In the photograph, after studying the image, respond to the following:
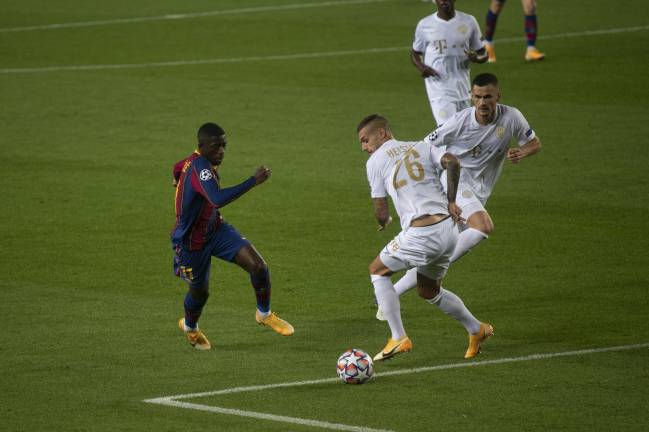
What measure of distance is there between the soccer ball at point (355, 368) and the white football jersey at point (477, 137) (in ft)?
9.15

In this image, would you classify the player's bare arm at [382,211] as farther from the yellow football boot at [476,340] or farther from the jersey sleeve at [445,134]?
the jersey sleeve at [445,134]

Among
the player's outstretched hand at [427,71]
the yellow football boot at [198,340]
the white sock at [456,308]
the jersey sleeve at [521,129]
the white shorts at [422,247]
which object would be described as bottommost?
the yellow football boot at [198,340]

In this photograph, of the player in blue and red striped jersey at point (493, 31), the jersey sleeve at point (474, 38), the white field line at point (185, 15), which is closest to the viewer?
the jersey sleeve at point (474, 38)

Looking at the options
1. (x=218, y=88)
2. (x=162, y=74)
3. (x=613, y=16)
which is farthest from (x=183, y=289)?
(x=613, y=16)

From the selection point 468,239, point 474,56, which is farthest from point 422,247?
point 474,56

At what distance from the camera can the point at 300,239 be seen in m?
13.5

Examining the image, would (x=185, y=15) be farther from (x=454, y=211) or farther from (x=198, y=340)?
(x=454, y=211)

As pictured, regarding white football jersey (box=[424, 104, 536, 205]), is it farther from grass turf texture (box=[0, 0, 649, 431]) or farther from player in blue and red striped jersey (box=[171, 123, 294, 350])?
player in blue and red striped jersey (box=[171, 123, 294, 350])

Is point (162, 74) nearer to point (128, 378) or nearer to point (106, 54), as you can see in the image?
point (106, 54)

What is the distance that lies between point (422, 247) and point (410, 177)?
0.55 m

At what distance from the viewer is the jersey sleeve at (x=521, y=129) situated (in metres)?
11.1

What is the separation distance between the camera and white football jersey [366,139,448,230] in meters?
9.33

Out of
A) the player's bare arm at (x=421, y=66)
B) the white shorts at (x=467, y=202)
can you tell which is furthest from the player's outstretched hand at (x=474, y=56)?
the white shorts at (x=467, y=202)

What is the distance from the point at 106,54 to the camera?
2472 cm
